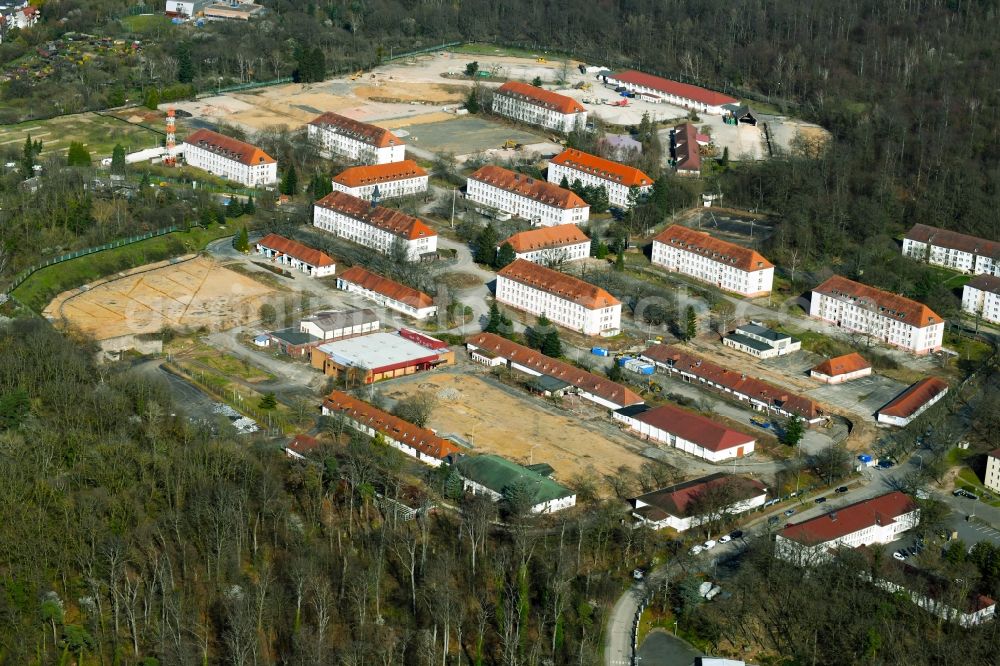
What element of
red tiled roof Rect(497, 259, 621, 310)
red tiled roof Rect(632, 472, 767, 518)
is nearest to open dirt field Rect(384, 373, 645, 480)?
red tiled roof Rect(632, 472, 767, 518)

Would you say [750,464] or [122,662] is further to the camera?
[750,464]

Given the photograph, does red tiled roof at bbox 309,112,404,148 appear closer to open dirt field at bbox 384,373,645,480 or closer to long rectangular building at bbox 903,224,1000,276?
open dirt field at bbox 384,373,645,480

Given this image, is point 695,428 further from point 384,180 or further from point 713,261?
point 384,180

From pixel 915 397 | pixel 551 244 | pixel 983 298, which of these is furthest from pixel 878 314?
pixel 551 244

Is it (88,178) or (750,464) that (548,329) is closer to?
(750,464)

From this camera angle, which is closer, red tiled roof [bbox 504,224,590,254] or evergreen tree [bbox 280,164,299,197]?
red tiled roof [bbox 504,224,590,254]

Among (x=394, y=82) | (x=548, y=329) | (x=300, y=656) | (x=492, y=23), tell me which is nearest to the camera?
(x=300, y=656)

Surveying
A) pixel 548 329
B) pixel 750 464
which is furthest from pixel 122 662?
pixel 548 329
